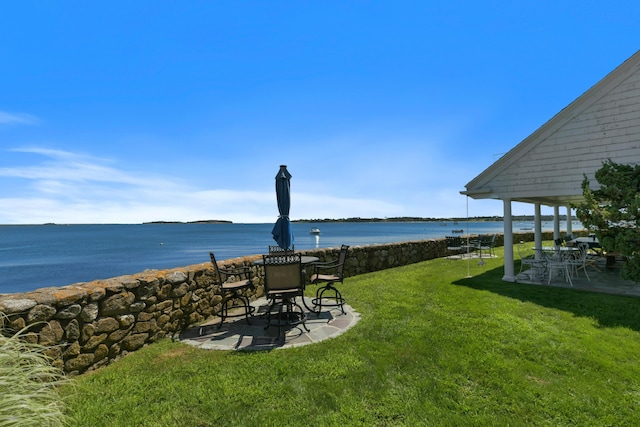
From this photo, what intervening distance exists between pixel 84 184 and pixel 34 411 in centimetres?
4588

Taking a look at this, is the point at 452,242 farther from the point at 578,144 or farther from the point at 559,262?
the point at 578,144

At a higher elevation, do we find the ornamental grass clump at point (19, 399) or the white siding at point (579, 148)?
the white siding at point (579, 148)

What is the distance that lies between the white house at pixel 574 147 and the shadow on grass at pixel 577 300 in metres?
1.11

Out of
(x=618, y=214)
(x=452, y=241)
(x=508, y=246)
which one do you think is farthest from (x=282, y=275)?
(x=452, y=241)

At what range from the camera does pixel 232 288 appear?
546cm

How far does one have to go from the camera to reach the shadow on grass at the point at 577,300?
17.9 ft

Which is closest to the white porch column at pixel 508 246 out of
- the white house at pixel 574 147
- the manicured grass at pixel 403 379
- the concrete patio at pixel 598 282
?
the white house at pixel 574 147

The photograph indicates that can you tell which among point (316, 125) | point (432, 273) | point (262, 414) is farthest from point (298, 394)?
point (316, 125)

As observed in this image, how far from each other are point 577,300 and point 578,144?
417cm

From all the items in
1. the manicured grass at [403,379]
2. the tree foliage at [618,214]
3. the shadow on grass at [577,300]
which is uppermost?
the tree foliage at [618,214]

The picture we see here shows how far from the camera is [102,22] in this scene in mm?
7738

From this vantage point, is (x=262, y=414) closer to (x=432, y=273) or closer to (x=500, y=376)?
(x=500, y=376)

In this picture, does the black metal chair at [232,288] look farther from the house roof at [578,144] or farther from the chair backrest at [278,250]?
the house roof at [578,144]

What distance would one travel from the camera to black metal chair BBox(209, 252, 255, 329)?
17.8ft
